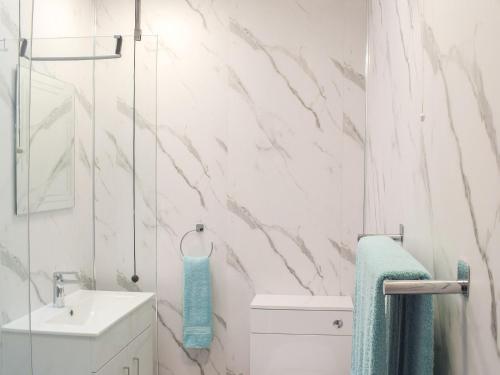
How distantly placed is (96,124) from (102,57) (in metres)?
0.34

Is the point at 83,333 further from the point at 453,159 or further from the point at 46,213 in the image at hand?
the point at 453,159

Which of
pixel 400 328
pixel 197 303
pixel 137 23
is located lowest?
pixel 197 303

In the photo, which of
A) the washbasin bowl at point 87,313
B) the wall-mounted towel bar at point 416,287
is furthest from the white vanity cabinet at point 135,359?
the wall-mounted towel bar at point 416,287

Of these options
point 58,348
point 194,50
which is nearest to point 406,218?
point 58,348

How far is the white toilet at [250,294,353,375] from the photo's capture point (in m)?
2.42

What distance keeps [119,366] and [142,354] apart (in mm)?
278

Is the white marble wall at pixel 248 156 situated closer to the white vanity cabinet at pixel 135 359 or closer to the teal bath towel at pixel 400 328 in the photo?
the white vanity cabinet at pixel 135 359

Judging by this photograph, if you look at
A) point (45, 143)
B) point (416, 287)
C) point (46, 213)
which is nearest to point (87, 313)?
point (46, 213)

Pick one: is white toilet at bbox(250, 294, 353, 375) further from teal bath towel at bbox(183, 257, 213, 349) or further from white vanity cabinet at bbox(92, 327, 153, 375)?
white vanity cabinet at bbox(92, 327, 153, 375)

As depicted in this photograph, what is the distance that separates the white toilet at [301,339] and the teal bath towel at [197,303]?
306mm

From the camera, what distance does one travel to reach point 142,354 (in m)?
2.52

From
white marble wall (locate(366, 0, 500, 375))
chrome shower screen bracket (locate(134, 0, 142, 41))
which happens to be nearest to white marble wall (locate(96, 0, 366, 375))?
chrome shower screen bracket (locate(134, 0, 142, 41))

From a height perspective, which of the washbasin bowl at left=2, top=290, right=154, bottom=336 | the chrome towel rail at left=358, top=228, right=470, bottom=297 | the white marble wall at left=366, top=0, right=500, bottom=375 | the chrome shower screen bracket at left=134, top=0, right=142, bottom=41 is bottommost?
the washbasin bowl at left=2, top=290, right=154, bottom=336

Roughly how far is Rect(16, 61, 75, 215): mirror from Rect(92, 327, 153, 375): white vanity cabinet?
0.73 m
